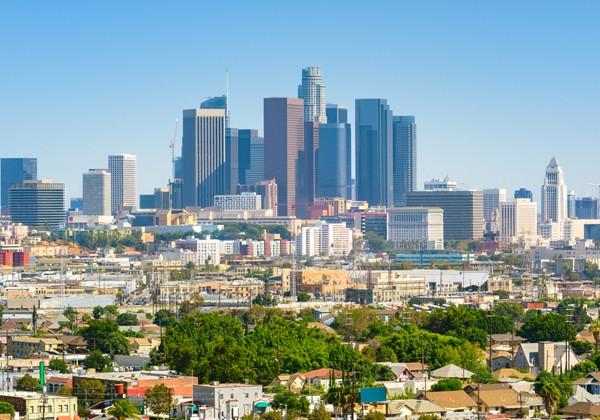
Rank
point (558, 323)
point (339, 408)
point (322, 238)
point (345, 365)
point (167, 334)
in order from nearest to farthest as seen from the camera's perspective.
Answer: point (339, 408) → point (345, 365) → point (167, 334) → point (558, 323) → point (322, 238)

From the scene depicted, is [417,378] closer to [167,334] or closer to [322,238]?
[167,334]

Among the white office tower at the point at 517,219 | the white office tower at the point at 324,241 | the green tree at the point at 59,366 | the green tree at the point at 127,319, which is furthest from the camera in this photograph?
the white office tower at the point at 517,219

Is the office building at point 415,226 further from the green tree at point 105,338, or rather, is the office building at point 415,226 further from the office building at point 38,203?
the green tree at point 105,338

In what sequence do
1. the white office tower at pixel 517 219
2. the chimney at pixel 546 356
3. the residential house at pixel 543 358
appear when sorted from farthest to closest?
the white office tower at pixel 517 219
the chimney at pixel 546 356
the residential house at pixel 543 358

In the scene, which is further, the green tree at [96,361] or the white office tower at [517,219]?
the white office tower at [517,219]

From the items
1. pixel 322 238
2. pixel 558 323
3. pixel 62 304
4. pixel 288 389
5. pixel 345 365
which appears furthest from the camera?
pixel 322 238

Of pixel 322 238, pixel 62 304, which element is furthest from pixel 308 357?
pixel 322 238

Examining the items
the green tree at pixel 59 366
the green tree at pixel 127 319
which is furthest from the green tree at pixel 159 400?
the green tree at pixel 127 319
